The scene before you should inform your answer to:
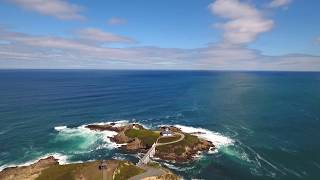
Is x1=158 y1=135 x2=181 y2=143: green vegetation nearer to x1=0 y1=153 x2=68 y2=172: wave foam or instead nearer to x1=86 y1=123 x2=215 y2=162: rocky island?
x1=86 y1=123 x2=215 y2=162: rocky island

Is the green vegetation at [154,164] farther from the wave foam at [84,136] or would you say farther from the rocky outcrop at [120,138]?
the rocky outcrop at [120,138]

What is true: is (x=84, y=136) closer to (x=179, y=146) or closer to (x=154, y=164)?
(x=179, y=146)

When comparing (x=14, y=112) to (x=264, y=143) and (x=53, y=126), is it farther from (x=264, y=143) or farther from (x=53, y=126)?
(x=264, y=143)

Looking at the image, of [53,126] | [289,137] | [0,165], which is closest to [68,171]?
[0,165]

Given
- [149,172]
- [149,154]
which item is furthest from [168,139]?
[149,172]

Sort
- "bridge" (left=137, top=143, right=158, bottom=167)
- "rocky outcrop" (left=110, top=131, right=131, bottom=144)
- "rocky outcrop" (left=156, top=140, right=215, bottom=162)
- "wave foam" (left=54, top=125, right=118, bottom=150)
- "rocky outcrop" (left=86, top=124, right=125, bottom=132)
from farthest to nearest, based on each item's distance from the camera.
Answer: "rocky outcrop" (left=86, top=124, right=125, bottom=132) < "rocky outcrop" (left=110, top=131, right=131, bottom=144) < "wave foam" (left=54, top=125, right=118, bottom=150) < "rocky outcrop" (left=156, top=140, right=215, bottom=162) < "bridge" (left=137, top=143, right=158, bottom=167)

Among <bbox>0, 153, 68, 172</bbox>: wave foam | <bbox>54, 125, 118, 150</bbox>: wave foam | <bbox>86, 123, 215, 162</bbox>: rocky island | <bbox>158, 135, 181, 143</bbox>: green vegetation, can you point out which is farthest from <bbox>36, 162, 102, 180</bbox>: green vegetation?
<bbox>158, 135, 181, 143</bbox>: green vegetation
